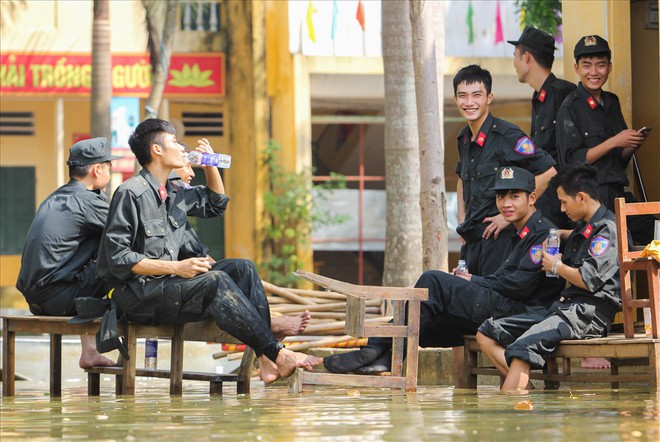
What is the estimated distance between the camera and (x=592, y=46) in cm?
938

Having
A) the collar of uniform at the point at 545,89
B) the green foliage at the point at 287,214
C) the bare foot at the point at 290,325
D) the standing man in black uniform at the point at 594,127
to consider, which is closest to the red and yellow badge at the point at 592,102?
the standing man in black uniform at the point at 594,127

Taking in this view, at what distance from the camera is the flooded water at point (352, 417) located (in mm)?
5773

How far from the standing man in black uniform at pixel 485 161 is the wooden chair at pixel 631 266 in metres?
1.06

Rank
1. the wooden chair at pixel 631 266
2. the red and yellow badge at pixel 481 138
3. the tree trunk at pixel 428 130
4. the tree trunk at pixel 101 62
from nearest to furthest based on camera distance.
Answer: the wooden chair at pixel 631 266
the red and yellow badge at pixel 481 138
the tree trunk at pixel 428 130
the tree trunk at pixel 101 62

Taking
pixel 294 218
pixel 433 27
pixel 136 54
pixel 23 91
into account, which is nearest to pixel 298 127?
pixel 294 218

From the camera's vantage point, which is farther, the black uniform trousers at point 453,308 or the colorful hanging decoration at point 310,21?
the colorful hanging decoration at point 310,21

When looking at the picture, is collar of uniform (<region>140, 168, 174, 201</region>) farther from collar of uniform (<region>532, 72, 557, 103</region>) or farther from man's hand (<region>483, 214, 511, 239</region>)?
collar of uniform (<region>532, 72, 557, 103</region>)

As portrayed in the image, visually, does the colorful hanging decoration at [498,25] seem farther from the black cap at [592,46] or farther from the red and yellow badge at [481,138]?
the red and yellow badge at [481,138]

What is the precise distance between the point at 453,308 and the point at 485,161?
100 cm

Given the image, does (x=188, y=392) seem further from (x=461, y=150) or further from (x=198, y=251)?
(x=461, y=150)

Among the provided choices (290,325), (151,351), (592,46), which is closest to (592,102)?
(592,46)

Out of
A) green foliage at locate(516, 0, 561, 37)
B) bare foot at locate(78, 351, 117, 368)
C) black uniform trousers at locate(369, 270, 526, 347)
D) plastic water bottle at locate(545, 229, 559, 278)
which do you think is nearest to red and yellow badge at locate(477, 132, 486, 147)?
black uniform trousers at locate(369, 270, 526, 347)

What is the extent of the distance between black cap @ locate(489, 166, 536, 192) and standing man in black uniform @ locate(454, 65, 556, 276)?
1.13 ft

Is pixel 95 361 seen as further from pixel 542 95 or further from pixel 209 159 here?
pixel 542 95
